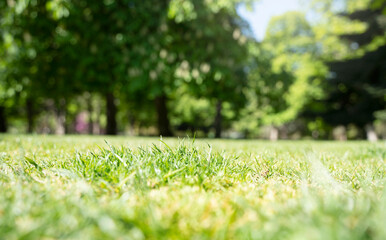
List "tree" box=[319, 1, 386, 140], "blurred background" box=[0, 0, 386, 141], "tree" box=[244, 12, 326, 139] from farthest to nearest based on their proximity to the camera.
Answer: "tree" box=[319, 1, 386, 140] < "tree" box=[244, 12, 326, 139] < "blurred background" box=[0, 0, 386, 141]

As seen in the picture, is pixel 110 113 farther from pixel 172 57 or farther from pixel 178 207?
pixel 178 207

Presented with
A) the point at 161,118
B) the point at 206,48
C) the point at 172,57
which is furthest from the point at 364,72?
the point at 172,57

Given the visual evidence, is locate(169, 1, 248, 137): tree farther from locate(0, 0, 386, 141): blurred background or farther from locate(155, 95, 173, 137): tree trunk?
locate(155, 95, 173, 137): tree trunk

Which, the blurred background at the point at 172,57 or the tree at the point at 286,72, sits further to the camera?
the tree at the point at 286,72

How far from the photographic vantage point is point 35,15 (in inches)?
353

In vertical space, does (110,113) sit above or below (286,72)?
below

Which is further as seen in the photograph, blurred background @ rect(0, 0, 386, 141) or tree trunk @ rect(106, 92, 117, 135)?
tree trunk @ rect(106, 92, 117, 135)

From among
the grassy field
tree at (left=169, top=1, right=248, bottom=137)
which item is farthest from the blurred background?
the grassy field

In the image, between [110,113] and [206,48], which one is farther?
[110,113]

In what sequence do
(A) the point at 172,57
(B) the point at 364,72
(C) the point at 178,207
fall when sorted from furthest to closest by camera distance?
(B) the point at 364,72
(A) the point at 172,57
(C) the point at 178,207

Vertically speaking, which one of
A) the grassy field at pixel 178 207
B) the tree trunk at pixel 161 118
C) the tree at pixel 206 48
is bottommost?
the grassy field at pixel 178 207

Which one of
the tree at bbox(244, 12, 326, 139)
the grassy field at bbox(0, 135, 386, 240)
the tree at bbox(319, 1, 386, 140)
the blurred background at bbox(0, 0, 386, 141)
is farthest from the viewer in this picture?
the tree at bbox(319, 1, 386, 140)

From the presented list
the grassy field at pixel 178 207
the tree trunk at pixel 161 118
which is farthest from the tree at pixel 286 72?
the grassy field at pixel 178 207

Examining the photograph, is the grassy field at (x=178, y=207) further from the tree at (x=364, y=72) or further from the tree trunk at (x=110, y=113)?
the tree at (x=364, y=72)
